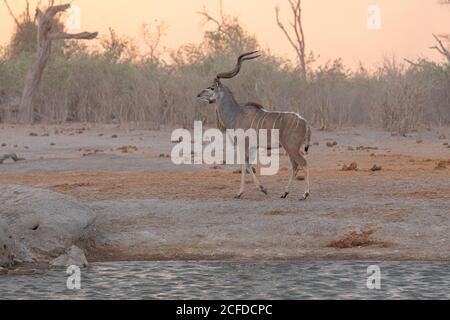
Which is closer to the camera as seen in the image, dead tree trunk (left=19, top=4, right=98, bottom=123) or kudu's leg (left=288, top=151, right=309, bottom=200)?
kudu's leg (left=288, top=151, right=309, bottom=200)

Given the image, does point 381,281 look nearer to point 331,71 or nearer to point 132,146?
point 132,146

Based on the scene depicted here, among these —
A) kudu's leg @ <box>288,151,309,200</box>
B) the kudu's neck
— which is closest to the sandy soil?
kudu's leg @ <box>288,151,309,200</box>

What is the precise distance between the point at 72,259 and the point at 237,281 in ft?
6.52

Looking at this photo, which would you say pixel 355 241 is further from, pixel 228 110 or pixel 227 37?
pixel 227 37

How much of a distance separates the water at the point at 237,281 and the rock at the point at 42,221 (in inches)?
30.5

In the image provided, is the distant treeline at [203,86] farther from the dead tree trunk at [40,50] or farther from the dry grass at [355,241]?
the dry grass at [355,241]

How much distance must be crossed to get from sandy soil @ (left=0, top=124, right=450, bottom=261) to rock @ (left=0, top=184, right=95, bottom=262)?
31cm

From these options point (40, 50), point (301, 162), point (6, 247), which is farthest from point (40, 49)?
point (6, 247)

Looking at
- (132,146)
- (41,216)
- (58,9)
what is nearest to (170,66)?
(58,9)

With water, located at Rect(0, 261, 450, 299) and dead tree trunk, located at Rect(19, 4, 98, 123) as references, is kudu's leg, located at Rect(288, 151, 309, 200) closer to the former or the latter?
water, located at Rect(0, 261, 450, 299)

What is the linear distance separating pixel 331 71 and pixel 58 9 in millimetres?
10180

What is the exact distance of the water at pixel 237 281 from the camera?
7.87m

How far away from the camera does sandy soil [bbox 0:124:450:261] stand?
10469 mm

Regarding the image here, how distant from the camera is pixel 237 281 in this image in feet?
27.9
